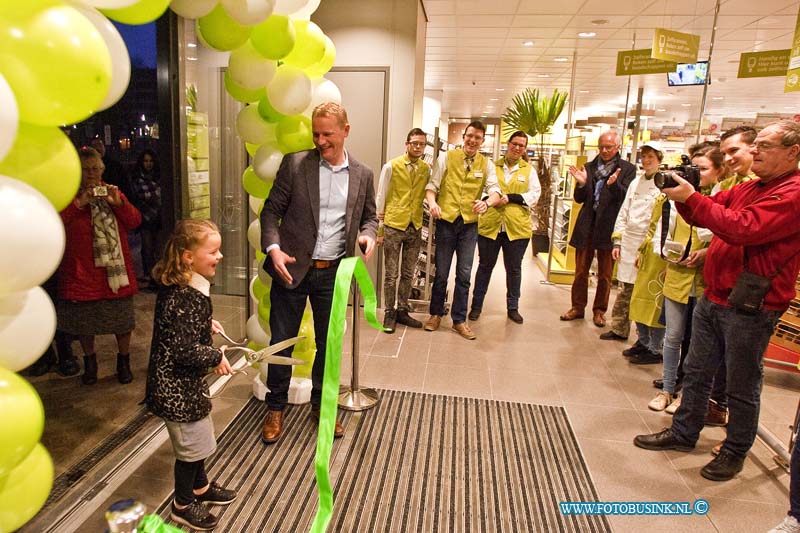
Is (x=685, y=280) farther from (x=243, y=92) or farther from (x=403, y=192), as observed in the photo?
(x=243, y=92)

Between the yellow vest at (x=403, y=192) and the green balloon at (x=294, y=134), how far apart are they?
1.62 meters

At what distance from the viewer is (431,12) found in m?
5.92

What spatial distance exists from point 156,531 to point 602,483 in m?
2.11

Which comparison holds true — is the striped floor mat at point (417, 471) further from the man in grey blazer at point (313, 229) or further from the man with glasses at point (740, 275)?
the man with glasses at point (740, 275)

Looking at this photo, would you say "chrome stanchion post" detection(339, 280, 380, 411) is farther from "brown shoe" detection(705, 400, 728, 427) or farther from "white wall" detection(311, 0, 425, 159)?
"white wall" detection(311, 0, 425, 159)

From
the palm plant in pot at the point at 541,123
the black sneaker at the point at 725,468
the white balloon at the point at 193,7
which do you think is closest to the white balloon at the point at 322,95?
the white balloon at the point at 193,7

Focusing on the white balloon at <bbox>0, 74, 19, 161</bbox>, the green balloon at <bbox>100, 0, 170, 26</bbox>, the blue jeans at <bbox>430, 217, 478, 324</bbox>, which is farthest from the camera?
the blue jeans at <bbox>430, 217, 478, 324</bbox>

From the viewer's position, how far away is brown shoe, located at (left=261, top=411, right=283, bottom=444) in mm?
2672

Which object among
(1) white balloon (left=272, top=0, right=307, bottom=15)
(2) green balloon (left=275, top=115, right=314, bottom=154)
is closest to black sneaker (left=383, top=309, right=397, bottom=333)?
(2) green balloon (left=275, top=115, right=314, bottom=154)

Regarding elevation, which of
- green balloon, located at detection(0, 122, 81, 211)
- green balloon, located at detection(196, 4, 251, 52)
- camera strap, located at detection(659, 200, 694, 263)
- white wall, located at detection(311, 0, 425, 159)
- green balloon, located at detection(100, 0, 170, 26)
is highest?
white wall, located at detection(311, 0, 425, 159)

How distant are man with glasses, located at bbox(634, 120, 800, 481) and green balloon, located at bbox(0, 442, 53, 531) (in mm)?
2400

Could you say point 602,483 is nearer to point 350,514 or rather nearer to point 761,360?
point 761,360

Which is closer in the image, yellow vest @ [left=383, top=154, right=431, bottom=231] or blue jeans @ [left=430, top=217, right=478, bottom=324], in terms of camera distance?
yellow vest @ [left=383, top=154, right=431, bottom=231]
